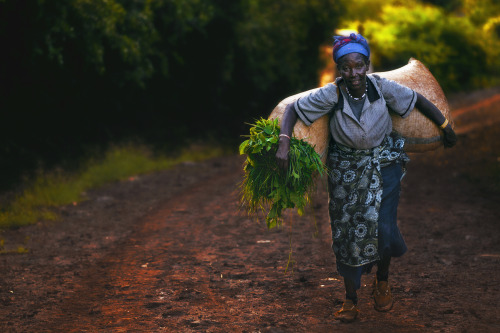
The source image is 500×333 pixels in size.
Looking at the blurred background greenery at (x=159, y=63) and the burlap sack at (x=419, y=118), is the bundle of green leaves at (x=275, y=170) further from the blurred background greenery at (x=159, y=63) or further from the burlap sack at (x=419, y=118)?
the blurred background greenery at (x=159, y=63)

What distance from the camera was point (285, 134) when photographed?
4.43m

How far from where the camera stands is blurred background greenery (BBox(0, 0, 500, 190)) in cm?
1054

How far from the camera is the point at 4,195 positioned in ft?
31.8

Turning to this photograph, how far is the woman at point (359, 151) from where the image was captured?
14.6 ft

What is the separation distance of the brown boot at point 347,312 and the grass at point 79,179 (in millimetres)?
5139

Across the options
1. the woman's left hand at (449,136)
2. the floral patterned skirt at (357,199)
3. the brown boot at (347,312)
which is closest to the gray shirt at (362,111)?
the floral patterned skirt at (357,199)

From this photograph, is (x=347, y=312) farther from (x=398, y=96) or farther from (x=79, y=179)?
(x=79, y=179)

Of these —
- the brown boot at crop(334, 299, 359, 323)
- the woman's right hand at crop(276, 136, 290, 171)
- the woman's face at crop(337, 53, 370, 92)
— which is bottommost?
the brown boot at crop(334, 299, 359, 323)

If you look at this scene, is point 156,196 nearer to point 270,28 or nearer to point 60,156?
point 60,156

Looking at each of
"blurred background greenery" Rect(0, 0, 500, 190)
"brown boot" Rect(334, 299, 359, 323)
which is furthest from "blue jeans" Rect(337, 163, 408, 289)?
"blurred background greenery" Rect(0, 0, 500, 190)

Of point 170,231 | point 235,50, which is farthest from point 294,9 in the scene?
point 170,231

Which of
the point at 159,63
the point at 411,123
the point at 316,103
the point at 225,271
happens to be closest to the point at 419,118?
the point at 411,123

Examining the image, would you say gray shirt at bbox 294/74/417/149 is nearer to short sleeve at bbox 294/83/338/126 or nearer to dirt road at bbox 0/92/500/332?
short sleeve at bbox 294/83/338/126

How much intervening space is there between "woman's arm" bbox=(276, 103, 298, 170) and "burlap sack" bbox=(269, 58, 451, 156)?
7 cm
